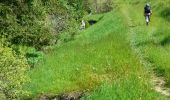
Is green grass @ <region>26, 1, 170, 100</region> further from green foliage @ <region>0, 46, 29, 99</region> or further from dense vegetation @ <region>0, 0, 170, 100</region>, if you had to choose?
green foliage @ <region>0, 46, 29, 99</region>

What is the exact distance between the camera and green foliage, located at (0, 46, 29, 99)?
18875 mm

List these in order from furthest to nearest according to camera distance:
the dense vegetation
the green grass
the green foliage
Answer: the green foliage
the dense vegetation
the green grass

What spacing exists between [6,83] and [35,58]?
28.6 ft

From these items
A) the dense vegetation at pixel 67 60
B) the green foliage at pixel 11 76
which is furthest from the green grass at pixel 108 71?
the green foliage at pixel 11 76

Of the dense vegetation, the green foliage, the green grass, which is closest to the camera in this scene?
the green grass

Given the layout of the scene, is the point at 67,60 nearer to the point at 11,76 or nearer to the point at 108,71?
the point at 108,71

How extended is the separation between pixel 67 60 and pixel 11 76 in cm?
473

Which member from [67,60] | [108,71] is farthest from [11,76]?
[67,60]

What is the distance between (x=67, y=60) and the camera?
76.4 ft

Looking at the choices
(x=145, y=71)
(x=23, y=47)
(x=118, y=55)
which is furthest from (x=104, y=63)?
(x=23, y=47)

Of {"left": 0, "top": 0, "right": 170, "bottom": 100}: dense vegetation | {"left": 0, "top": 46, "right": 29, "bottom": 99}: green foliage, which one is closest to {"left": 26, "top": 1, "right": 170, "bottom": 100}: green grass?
{"left": 0, "top": 0, "right": 170, "bottom": 100}: dense vegetation

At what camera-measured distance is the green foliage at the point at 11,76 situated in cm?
1888

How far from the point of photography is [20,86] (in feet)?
62.6

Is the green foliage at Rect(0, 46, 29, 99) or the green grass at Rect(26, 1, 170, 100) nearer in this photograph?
the green grass at Rect(26, 1, 170, 100)
